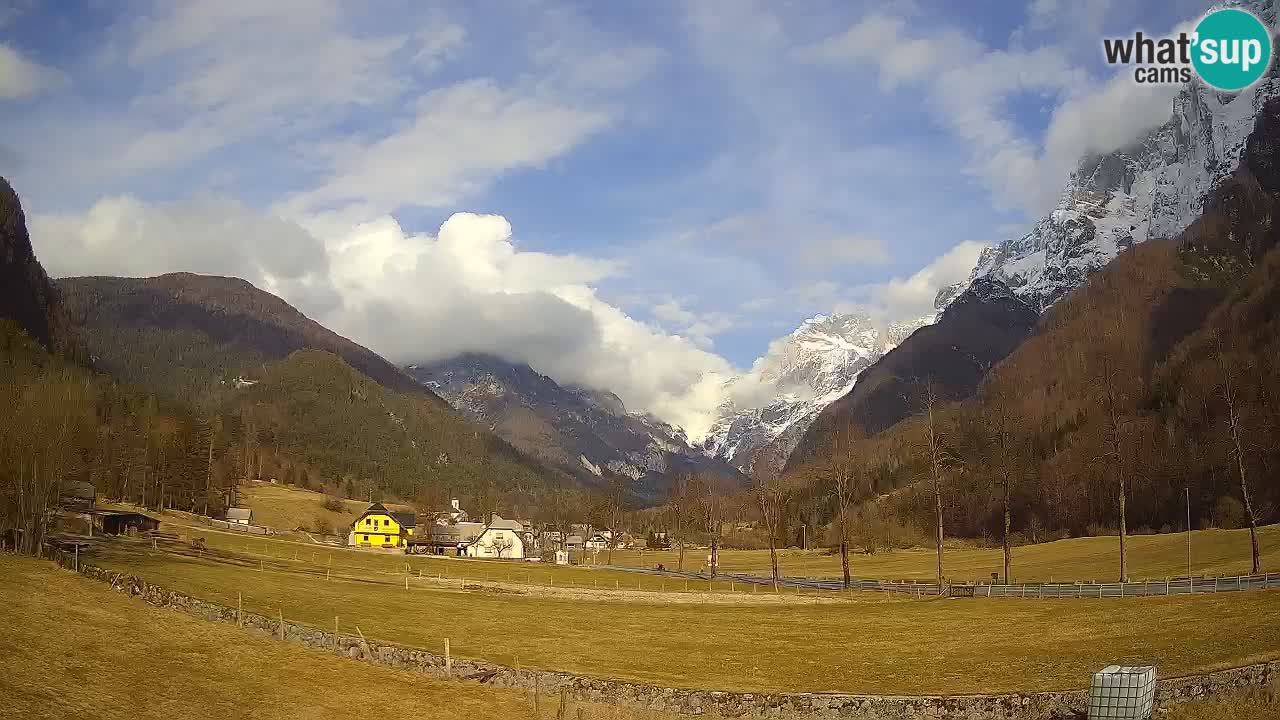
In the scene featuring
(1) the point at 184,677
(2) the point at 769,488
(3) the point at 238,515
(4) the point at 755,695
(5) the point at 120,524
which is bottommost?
(3) the point at 238,515

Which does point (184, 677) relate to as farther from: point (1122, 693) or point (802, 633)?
point (802, 633)

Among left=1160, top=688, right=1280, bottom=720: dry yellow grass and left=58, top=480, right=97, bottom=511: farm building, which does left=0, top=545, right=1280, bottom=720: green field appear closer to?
left=1160, top=688, right=1280, bottom=720: dry yellow grass

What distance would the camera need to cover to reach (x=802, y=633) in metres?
60.5

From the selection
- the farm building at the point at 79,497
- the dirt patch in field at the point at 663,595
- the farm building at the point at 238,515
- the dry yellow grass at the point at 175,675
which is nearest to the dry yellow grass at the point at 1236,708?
the dry yellow grass at the point at 175,675

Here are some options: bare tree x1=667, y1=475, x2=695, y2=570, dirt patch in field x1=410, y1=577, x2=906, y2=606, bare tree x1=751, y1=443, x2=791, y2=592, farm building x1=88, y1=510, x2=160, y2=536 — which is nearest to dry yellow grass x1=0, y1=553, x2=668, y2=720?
dirt patch in field x1=410, y1=577, x2=906, y2=606

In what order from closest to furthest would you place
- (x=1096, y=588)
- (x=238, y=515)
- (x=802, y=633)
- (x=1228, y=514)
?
(x=802, y=633) < (x=1096, y=588) < (x=1228, y=514) < (x=238, y=515)

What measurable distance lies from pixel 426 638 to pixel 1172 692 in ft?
131

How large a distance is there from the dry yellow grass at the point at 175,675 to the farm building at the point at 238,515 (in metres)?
139

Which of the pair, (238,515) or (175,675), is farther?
(238,515)

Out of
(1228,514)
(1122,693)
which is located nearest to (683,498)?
(1228,514)

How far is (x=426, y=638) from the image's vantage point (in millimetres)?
54781

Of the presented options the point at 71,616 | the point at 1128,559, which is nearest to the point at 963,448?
the point at 1128,559

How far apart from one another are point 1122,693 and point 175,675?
37.4 m

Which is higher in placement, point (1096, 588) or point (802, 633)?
point (1096, 588)
